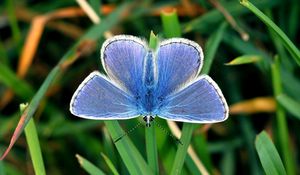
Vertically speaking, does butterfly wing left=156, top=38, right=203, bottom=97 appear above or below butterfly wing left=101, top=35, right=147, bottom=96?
below

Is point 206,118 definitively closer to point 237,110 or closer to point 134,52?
point 134,52

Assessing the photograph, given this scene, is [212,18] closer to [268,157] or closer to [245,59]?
[245,59]

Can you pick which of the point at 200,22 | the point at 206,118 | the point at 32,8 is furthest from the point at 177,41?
the point at 32,8

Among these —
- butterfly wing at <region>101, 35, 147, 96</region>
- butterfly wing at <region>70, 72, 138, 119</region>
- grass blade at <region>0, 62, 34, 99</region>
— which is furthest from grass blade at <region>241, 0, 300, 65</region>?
grass blade at <region>0, 62, 34, 99</region>

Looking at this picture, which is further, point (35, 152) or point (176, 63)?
point (176, 63)

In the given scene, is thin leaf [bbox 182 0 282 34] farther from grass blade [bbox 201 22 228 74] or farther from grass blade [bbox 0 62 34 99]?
grass blade [bbox 0 62 34 99]

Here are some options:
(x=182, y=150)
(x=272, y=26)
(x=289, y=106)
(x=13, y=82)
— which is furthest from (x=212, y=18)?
(x=13, y=82)
